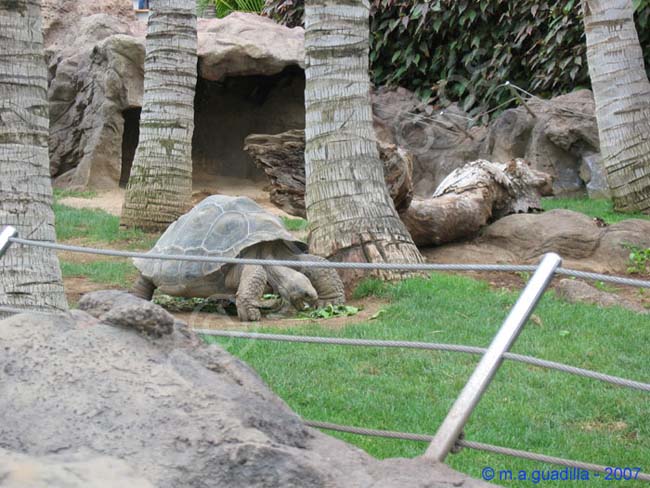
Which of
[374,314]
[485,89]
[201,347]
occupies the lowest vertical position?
[374,314]

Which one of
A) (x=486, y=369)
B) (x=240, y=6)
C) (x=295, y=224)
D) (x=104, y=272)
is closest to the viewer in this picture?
(x=486, y=369)

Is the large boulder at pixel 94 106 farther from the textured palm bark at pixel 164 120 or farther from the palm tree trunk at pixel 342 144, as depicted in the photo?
the palm tree trunk at pixel 342 144

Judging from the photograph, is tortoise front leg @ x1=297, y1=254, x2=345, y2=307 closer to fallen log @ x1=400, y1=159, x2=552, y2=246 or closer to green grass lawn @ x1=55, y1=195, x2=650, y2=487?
green grass lawn @ x1=55, y1=195, x2=650, y2=487

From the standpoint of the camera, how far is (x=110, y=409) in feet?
8.53

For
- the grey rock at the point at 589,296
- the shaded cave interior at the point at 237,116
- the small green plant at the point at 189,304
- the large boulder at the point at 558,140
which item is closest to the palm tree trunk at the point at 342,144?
the small green plant at the point at 189,304

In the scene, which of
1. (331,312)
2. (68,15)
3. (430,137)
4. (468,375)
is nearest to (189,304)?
(331,312)

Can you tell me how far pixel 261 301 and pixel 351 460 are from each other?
4.61 meters

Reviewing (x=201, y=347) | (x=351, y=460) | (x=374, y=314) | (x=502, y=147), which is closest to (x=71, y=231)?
(x=374, y=314)

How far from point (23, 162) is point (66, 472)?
3.54m

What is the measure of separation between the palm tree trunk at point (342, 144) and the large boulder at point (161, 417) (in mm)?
4696

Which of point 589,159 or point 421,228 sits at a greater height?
point 589,159

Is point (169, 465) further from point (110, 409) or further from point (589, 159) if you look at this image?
point (589, 159)

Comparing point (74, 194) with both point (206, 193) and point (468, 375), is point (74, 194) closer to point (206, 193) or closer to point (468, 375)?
point (206, 193)

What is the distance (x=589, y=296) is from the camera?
23.8ft
